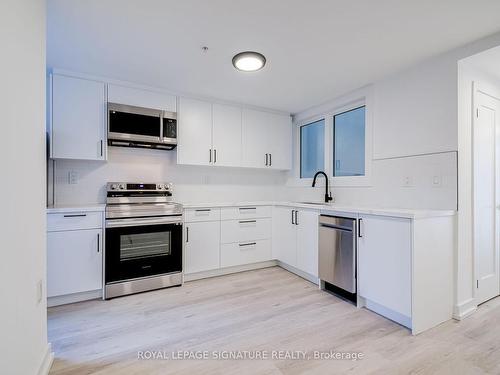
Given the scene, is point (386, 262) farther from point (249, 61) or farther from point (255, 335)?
point (249, 61)

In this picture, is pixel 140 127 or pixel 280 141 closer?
pixel 140 127

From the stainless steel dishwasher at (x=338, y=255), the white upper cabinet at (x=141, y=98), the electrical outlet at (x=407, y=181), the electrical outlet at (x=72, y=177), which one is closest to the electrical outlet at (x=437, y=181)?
the electrical outlet at (x=407, y=181)

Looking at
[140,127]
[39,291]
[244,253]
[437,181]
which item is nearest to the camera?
[39,291]

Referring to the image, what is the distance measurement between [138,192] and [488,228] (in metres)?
3.76

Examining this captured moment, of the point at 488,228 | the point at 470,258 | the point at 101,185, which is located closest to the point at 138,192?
the point at 101,185

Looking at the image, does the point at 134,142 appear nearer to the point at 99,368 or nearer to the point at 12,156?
the point at 12,156

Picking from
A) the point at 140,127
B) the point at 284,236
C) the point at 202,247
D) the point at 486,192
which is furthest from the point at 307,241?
the point at 140,127

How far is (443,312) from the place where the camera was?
2102mm

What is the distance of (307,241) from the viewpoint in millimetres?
2992

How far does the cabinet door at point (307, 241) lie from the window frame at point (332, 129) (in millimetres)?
722

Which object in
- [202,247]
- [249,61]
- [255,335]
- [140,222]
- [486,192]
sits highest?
[249,61]

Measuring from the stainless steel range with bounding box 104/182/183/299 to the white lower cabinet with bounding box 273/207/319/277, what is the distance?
53.5 inches

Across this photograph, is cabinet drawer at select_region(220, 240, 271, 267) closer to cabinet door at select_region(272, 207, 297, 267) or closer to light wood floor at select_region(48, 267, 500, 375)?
cabinet door at select_region(272, 207, 297, 267)

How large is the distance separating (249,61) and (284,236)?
2.19 meters
